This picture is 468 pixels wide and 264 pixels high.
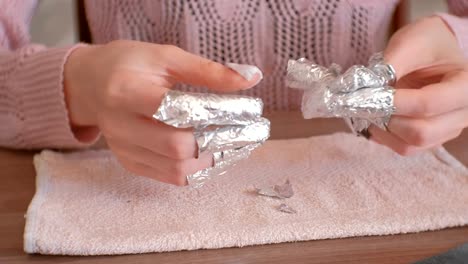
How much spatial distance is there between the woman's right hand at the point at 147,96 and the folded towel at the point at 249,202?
35 mm

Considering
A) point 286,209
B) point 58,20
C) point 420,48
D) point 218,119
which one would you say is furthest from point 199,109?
point 58,20

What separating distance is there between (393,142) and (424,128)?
1.5 inches

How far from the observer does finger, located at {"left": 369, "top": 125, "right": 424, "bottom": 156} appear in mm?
499

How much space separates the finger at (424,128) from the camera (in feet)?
1.55

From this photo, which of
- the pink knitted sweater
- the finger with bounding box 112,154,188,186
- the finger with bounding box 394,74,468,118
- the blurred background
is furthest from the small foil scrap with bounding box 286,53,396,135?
the blurred background

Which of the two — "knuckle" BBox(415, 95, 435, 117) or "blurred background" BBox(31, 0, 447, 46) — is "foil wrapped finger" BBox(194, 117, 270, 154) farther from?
"blurred background" BBox(31, 0, 447, 46)

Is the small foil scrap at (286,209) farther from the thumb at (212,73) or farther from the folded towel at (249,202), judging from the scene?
the thumb at (212,73)

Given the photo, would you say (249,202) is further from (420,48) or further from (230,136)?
(420,48)

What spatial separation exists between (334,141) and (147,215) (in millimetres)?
225

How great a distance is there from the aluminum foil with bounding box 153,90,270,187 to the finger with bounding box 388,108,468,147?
0.12 metres

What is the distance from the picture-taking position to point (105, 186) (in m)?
0.51

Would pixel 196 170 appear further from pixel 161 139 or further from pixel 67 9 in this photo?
pixel 67 9

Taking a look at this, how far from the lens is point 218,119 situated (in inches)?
16.3

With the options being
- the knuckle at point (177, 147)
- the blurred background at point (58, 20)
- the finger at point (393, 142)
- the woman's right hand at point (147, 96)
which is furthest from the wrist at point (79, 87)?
the blurred background at point (58, 20)
